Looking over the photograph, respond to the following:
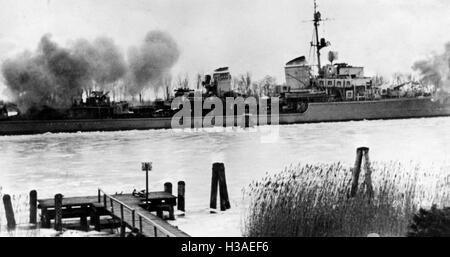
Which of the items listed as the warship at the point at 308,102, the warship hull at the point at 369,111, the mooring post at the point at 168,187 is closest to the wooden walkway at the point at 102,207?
the mooring post at the point at 168,187

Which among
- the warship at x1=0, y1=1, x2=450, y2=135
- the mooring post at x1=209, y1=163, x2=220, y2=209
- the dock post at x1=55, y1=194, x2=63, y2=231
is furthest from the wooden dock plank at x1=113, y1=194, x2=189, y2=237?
the warship at x1=0, y1=1, x2=450, y2=135

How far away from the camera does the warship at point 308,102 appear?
131ft

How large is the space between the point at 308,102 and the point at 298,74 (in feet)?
7.76

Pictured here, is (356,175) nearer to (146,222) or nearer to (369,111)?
(146,222)

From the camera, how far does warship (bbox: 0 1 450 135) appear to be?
39.9 meters

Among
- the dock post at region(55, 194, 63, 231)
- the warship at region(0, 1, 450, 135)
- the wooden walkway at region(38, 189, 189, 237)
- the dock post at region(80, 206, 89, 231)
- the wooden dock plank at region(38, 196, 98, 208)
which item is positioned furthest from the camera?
the warship at region(0, 1, 450, 135)

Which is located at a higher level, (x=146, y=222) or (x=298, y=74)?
(x=298, y=74)

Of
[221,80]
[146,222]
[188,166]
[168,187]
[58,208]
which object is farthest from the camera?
[221,80]

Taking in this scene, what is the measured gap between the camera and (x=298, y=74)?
45.5 meters

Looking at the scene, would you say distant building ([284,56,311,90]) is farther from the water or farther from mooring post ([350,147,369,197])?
mooring post ([350,147,369,197])

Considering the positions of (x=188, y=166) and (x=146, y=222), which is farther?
(x=188, y=166)

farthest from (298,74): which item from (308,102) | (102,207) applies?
(102,207)

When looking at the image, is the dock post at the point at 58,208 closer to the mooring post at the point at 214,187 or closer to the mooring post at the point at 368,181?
the mooring post at the point at 214,187

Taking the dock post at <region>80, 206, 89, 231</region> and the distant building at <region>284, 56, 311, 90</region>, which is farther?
the distant building at <region>284, 56, 311, 90</region>
